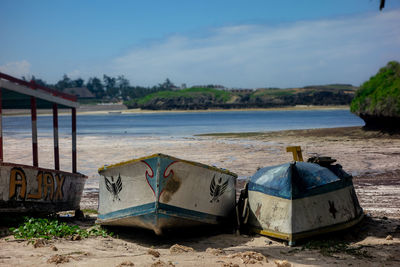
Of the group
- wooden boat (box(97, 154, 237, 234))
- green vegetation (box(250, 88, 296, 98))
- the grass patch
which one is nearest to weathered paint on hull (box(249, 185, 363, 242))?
the grass patch

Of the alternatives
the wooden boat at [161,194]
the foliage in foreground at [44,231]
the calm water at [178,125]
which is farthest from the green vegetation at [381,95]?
the foliage in foreground at [44,231]

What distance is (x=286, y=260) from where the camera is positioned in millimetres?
6340

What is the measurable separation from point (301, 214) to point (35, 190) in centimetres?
494

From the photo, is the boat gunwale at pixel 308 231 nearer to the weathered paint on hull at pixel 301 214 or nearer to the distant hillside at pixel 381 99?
the weathered paint on hull at pixel 301 214

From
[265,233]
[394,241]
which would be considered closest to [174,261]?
[265,233]

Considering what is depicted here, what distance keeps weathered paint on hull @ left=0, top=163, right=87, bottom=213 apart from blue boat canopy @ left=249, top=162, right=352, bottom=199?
4.10m

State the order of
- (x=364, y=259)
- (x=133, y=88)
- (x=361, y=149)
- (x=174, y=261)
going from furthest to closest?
(x=133, y=88) < (x=361, y=149) < (x=364, y=259) < (x=174, y=261)

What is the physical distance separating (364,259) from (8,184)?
5.94 metres

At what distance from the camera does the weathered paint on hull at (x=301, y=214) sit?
7340 mm

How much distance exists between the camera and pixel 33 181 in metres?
8.20

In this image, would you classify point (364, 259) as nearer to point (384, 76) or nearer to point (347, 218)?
point (347, 218)

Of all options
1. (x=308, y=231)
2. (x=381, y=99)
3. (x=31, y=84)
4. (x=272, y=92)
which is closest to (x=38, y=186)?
(x=31, y=84)

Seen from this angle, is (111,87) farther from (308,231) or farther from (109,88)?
(308,231)

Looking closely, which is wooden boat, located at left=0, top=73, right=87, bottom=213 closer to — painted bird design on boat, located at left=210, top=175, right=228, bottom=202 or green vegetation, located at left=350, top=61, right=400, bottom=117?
painted bird design on boat, located at left=210, top=175, right=228, bottom=202
